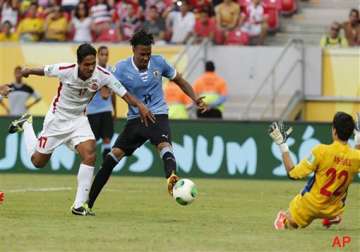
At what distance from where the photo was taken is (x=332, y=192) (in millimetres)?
12383

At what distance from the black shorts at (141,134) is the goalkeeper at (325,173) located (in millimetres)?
2577

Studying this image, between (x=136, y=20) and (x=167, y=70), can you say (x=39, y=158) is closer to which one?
(x=167, y=70)

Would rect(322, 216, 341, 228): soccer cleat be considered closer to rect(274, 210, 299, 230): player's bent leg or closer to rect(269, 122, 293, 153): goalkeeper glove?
rect(274, 210, 299, 230): player's bent leg

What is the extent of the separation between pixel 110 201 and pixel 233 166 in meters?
6.76

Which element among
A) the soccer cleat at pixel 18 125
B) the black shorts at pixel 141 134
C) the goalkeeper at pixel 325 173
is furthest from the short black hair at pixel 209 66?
the goalkeeper at pixel 325 173

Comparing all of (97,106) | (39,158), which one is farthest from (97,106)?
(39,158)

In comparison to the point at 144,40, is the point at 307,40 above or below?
below

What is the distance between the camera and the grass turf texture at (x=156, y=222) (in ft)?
36.6

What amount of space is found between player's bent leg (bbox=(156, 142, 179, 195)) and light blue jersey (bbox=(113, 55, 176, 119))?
51cm

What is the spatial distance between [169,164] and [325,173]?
2658 millimetres

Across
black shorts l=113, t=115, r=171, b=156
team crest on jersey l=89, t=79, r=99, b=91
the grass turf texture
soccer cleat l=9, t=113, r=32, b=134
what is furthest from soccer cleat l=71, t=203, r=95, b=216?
soccer cleat l=9, t=113, r=32, b=134

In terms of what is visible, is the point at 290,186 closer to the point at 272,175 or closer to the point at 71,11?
the point at 272,175

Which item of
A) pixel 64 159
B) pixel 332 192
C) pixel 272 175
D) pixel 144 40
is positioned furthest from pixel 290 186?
pixel 332 192

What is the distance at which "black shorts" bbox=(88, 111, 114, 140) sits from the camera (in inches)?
835
